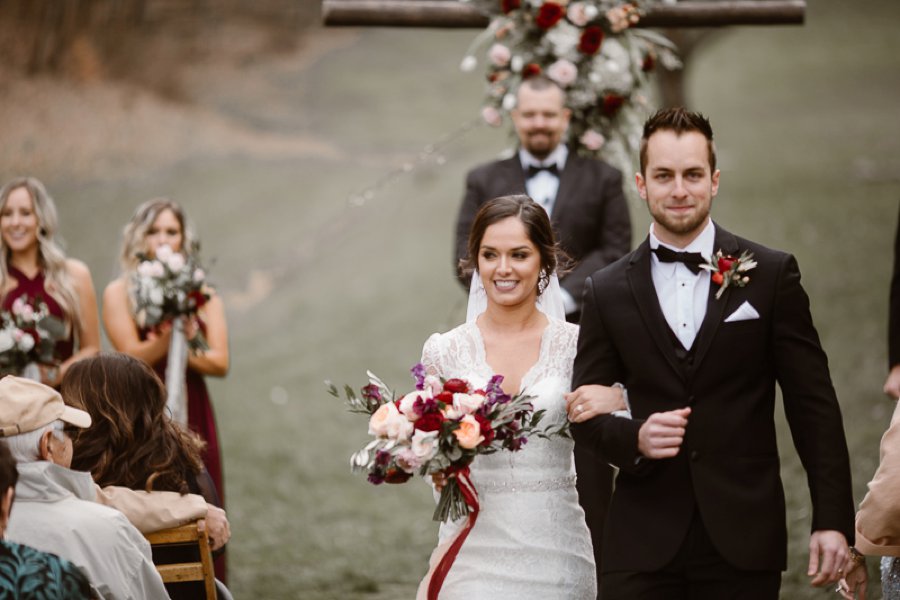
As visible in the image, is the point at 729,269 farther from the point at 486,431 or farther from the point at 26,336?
the point at 26,336

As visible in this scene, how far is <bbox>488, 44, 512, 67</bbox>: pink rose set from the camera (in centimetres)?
716

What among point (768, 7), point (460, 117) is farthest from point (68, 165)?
point (768, 7)

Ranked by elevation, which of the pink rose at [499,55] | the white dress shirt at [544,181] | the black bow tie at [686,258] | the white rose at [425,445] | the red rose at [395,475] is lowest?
the red rose at [395,475]

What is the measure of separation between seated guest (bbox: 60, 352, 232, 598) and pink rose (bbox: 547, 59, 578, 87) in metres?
3.37

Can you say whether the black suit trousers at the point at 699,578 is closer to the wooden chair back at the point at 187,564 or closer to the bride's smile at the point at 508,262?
the bride's smile at the point at 508,262

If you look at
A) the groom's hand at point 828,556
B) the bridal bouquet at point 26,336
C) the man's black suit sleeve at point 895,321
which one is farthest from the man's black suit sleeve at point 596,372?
the bridal bouquet at point 26,336

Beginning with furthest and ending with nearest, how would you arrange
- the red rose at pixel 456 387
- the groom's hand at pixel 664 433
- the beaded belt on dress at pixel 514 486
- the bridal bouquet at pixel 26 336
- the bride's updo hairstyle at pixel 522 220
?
the bridal bouquet at pixel 26 336 → the bride's updo hairstyle at pixel 522 220 → the beaded belt on dress at pixel 514 486 → the red rose at pixel 456 387 → the groom's hand at pixel 664 433

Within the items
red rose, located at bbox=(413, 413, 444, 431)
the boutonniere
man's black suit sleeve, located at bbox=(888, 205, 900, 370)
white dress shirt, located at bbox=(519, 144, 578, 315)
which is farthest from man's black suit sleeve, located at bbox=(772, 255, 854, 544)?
white dress shirt, located at bbox=(519, 144, 578, 315)

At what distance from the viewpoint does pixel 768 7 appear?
7285 mm

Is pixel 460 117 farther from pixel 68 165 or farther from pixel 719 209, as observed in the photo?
pixel 68 165

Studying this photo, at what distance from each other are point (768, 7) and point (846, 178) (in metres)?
12.9

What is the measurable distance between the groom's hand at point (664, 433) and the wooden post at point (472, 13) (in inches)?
162

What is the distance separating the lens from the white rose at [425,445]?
3.89 metres

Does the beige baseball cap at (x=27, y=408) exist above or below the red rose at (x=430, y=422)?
above
